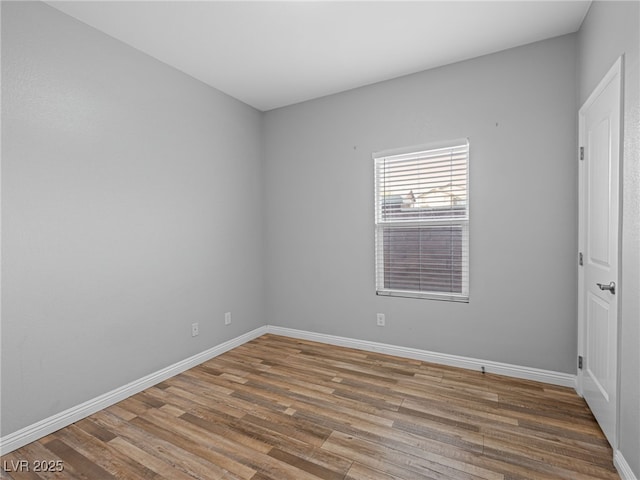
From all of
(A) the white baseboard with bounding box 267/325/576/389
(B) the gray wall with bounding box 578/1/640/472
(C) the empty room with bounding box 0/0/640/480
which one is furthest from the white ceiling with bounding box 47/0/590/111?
(A) the white baseboard with bounding box 267/325/576/389

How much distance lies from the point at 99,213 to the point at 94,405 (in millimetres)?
1415

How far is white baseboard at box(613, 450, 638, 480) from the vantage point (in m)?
1.57

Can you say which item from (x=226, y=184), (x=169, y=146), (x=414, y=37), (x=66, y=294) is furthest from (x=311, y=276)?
(x=414, y=37)

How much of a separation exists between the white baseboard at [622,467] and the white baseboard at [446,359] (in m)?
0.98

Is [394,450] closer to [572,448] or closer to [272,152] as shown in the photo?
[572,448]

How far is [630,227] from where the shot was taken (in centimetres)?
162

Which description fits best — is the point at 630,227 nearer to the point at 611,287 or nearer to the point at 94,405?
the point at 611,287

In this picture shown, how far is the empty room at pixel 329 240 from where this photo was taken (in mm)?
1909

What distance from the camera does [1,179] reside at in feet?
6.38

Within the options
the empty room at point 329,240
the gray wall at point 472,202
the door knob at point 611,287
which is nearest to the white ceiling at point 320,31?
the empty room at point 329,240

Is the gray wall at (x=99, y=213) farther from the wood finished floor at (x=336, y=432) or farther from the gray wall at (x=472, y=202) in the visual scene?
the gray wall at (x=472, y=202)

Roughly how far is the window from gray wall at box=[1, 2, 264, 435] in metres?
1.74

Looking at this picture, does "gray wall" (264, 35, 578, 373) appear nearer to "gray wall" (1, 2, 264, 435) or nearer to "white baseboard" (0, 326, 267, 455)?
"gray wall" (1, 2, 264, 435)

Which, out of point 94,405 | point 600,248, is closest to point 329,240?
point 600,248
